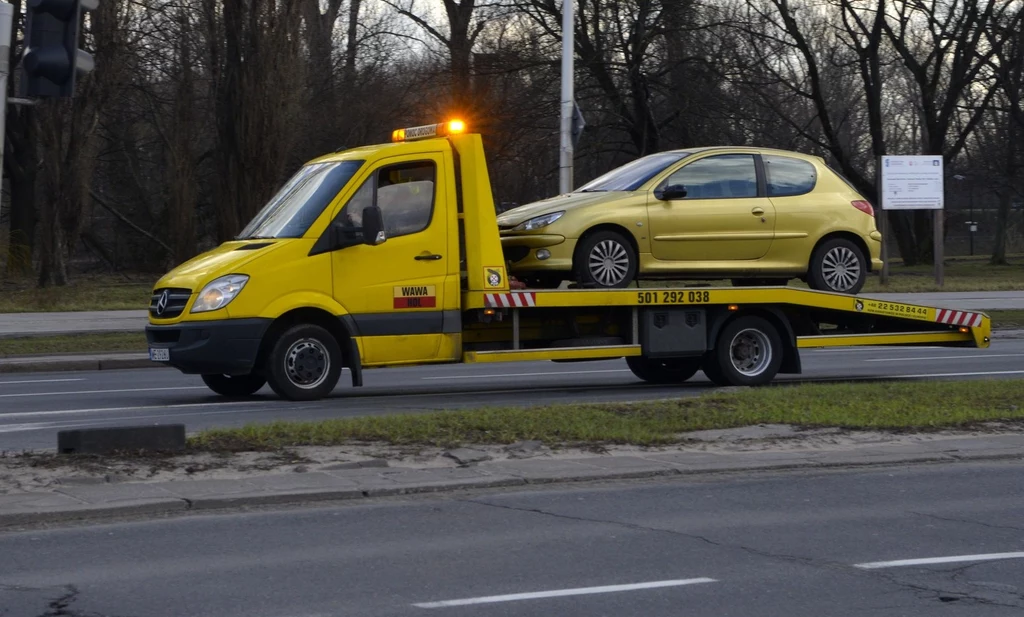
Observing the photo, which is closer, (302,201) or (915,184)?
(302,201)

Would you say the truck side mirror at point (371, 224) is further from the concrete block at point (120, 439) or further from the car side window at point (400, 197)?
the concrete block at point (120, 439)

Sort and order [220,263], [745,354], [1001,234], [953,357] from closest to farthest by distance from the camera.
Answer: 1. [220,263]
2. [745,354]
3. [953,357]
4. [1001,234]

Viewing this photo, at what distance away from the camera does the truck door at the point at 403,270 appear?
13.3 metres

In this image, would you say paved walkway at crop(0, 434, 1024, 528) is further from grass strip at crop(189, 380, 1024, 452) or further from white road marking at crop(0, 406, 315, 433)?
white road marking at crop(0, 406, 315, 433)

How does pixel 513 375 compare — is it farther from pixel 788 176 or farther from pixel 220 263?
pixel 220 263

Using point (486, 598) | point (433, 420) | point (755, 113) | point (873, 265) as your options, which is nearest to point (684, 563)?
point (486, 598)

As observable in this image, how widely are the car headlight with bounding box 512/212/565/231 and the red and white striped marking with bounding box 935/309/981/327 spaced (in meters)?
4.93

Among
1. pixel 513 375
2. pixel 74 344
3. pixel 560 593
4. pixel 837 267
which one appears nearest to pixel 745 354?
pixel 837 267

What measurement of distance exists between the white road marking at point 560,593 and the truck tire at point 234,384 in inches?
330

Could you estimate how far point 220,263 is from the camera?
12.9 metres

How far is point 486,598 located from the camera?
602cm

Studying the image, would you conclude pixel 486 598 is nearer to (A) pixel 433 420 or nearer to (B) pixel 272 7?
(A) pixel 433 420

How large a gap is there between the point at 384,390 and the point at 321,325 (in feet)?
6.46

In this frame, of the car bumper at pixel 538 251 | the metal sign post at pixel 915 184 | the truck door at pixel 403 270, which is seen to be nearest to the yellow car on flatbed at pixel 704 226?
the car bumper at pixel 538 251
